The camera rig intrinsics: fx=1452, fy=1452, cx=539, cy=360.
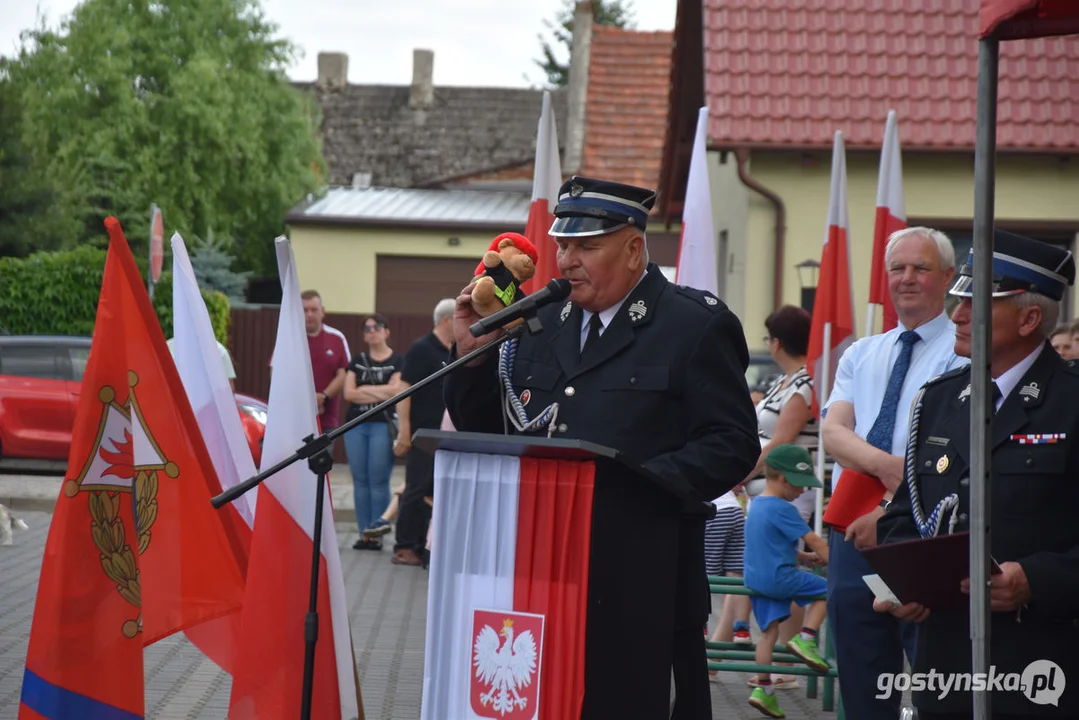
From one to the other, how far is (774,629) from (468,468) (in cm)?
394

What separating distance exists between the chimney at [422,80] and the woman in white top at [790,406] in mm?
43296

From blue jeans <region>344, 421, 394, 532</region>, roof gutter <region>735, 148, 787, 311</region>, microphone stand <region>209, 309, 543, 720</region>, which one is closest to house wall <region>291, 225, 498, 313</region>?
roof gutter <region>735, 148, 787, 311</region>

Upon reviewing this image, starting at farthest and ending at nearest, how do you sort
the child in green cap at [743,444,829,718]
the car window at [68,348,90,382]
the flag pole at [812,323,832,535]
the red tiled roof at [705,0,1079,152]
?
the car window at [68,348,90,382] < the red tiled roof at [705,0,1079,152] < the flag pole at [812,323,832,535] < the child in green cap at [743,444,829,718]

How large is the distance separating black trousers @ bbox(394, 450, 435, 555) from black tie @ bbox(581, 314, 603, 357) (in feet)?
25.2

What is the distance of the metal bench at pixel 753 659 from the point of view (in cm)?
685

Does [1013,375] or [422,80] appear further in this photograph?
[422,80]

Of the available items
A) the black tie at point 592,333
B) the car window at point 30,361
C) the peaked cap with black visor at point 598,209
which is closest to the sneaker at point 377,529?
the car window at point 30,361

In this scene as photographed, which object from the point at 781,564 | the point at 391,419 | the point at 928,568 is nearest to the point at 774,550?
the point at 781,564

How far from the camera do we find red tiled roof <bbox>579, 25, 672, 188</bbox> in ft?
98.9

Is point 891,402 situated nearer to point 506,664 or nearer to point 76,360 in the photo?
point 506,664

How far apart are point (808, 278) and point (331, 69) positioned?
39778 millimetres

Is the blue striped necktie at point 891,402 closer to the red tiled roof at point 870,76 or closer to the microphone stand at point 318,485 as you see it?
the microphone stand at point 318,485

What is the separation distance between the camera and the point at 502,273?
3891mm

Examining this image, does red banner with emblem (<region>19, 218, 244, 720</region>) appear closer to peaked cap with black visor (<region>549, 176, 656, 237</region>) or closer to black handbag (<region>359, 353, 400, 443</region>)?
peaked cap with black visor (<region>549, 176, 656, 237</region>)
